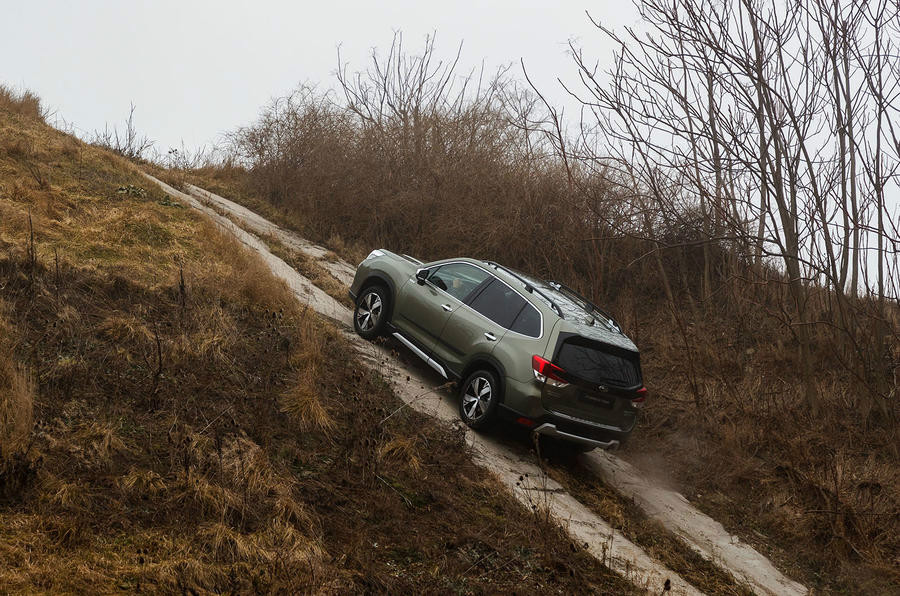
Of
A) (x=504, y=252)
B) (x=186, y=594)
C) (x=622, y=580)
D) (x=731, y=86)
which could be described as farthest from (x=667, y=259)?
(x=186, y=594)

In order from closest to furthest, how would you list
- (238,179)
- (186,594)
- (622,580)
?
(186,594)
(622,580)
(238,179)

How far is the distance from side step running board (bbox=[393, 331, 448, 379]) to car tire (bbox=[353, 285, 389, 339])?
41 cm

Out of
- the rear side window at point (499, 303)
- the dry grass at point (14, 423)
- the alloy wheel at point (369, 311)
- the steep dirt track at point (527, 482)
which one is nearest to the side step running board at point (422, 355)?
the steep dirt track at point (527, 482)

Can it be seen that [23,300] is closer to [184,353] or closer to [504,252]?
[184,353]

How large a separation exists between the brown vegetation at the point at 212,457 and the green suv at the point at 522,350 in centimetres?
89

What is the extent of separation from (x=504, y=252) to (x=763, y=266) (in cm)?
506

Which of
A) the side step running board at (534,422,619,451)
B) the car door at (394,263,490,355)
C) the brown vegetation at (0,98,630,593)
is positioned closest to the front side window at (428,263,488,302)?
the car door at (394,263,490,355)

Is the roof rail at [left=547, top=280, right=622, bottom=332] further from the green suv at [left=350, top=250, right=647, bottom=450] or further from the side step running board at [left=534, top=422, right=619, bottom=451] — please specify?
the side step running board at [left=534, top=422, right=619, bottom=451]

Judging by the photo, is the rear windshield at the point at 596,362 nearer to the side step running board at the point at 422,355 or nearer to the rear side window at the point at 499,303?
the rear side window at the point at 499,303

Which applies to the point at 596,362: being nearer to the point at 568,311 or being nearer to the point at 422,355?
the point at 568,311

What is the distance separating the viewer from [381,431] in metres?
8.05

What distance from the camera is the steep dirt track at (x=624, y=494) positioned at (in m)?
7.34

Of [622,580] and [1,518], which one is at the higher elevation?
[622,580]

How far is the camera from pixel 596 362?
902 centimetres
